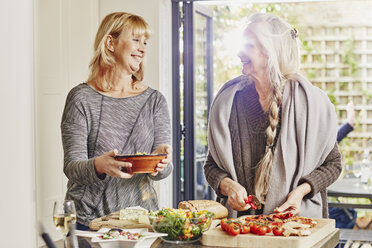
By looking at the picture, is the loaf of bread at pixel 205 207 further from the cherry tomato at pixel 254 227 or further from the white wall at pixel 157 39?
the white wall at pixel 157 39

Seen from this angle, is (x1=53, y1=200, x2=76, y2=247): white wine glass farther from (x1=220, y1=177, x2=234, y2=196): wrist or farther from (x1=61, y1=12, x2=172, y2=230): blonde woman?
(x1=220, y1=177, x2=234, y2=196): wrist

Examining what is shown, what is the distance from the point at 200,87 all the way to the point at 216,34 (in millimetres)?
2927

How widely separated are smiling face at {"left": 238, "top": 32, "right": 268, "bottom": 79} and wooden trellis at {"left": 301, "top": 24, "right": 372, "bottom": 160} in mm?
4257

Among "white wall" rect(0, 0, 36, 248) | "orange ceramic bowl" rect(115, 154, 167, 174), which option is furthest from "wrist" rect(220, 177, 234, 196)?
"white wall" rect(0, 0, 36, 248)

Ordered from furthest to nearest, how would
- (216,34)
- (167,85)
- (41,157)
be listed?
(216,34)
(167,85)
(41,157)

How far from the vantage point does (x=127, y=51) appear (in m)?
2.72

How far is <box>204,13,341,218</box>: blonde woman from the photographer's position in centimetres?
259

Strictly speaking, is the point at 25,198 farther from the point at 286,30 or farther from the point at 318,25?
the point at 318,25

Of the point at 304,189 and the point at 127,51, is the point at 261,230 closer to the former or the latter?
the point at 304,189

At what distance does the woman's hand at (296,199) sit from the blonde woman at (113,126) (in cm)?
54

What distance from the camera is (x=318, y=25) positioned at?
6.98 meters

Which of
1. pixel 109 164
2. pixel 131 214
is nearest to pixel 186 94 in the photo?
pixel 109 164

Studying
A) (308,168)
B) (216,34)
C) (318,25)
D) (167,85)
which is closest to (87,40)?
(167,85)

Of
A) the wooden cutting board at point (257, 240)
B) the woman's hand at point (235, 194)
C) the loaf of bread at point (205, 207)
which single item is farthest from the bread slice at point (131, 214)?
the woman's hand at point (235, 194)
